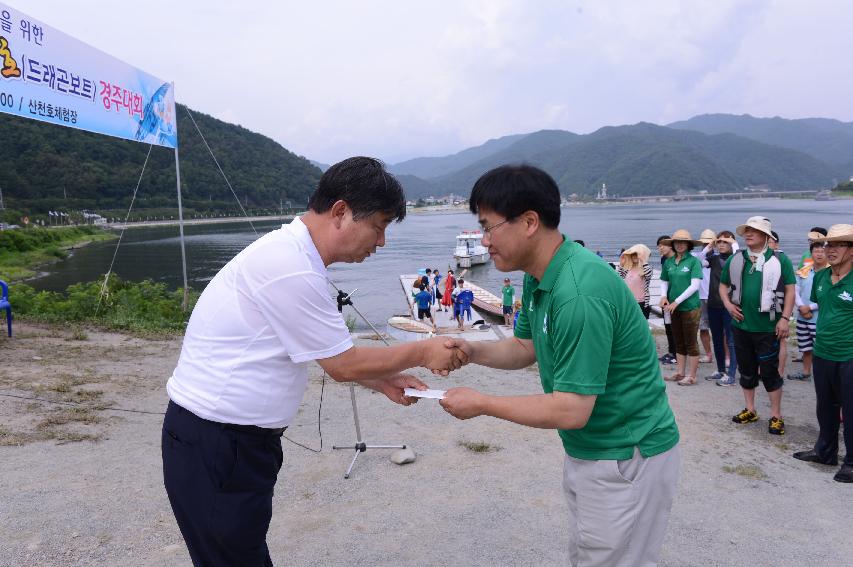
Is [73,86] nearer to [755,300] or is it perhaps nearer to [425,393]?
[425,393]

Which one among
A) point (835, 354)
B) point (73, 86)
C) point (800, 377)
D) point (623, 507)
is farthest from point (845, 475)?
point (73, 86)

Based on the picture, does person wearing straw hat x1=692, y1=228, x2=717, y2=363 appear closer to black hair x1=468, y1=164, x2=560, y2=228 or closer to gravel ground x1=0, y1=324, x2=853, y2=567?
gravel ground x1=0, y1=324, x2=853, y2=567

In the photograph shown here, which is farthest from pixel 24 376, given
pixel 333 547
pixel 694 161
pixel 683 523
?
pixel 694 161

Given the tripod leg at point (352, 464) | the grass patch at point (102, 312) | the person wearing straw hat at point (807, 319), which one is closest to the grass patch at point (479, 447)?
the tripod leg at point (352, 464)

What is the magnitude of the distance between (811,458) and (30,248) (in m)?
53.2

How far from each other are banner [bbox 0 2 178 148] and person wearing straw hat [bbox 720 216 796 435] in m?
9.09

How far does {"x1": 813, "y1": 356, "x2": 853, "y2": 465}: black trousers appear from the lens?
4133 mm

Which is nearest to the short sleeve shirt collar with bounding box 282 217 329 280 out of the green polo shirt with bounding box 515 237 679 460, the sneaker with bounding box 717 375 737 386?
the green polo shirt with bounding box 515 237 679 460

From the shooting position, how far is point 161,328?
10.0m

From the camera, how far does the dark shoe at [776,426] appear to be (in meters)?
4.98

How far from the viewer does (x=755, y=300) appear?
4996mm

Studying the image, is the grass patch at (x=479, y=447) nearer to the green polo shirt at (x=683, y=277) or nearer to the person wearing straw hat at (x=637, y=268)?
the green polo shirt at (x=683, y=277)

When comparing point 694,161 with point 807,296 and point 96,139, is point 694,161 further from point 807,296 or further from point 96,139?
point 807,296

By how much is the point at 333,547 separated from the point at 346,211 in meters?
2.24
